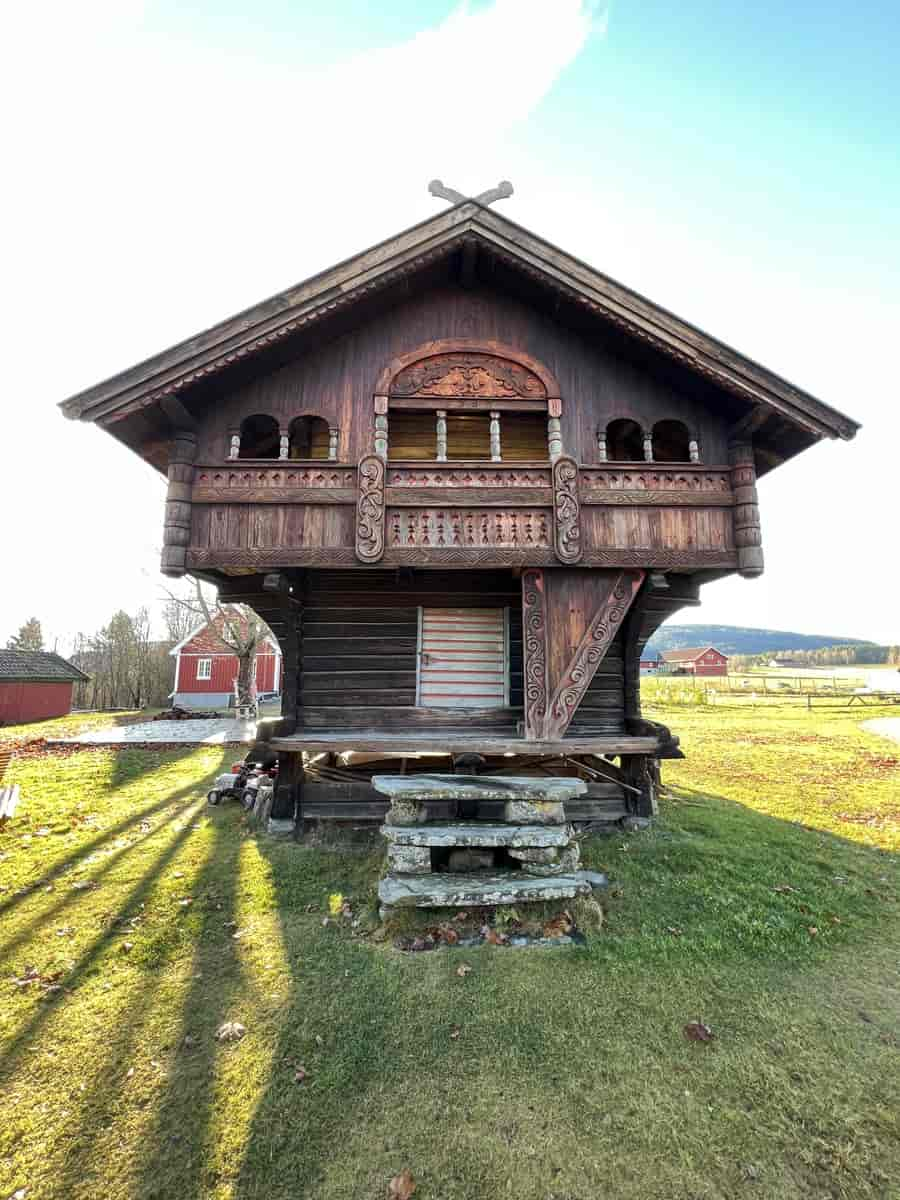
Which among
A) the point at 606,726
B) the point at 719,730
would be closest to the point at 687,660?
the point at 719,730

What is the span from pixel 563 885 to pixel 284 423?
7.06 m

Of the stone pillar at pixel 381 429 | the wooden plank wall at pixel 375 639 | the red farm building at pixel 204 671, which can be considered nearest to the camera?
the stone pillar at pixel 381 429

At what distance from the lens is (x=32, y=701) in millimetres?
29688

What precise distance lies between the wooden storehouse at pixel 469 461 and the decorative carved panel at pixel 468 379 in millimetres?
26

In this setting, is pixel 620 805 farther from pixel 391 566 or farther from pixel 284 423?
pixel 284 423

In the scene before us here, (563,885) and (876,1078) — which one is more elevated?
(563,885)

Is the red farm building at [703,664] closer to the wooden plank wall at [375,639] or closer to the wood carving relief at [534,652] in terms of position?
the wooden plank wall at [375,639]

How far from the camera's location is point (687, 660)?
3684 inches

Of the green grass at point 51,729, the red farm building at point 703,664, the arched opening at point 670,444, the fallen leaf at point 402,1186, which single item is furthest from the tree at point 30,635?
the red farm building at point 703,664

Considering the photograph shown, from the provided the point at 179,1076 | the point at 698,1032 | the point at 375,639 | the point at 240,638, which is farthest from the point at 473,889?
the point at 240,638

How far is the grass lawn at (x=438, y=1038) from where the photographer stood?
2.95 m

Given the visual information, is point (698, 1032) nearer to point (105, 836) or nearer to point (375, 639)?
point (375, 639)

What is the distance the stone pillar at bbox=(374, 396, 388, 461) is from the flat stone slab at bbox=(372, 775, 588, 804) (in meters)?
4.45

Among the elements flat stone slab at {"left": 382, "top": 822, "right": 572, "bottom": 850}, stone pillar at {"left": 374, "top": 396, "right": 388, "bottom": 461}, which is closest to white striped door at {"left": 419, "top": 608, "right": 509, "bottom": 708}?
stone pillar at {"left": 374, "top": 396, "right": 388, "bottom": 461}
